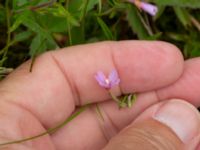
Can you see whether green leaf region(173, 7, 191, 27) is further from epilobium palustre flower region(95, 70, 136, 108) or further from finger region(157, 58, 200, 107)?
epilobium palustre flower region(95, 70, 136, 108)

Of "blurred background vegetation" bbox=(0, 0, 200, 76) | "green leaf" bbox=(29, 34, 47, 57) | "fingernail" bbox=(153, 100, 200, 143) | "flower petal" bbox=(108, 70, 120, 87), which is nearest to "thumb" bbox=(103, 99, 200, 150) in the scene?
"fingernail" bbox=(153, 100, 200, 143)

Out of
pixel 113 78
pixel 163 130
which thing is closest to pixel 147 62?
pixel 113 78

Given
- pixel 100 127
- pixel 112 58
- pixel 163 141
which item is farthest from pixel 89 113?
pixel 163 141

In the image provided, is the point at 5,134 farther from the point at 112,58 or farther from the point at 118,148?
the point at 112,58

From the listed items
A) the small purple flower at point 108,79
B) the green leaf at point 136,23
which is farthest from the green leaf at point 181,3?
the small purple flower at point 108,79

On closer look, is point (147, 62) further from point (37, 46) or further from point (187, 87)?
point (37, 46)

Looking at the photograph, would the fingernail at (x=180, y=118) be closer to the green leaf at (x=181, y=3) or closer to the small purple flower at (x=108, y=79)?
the small purple flower at (x=108, y=79)
